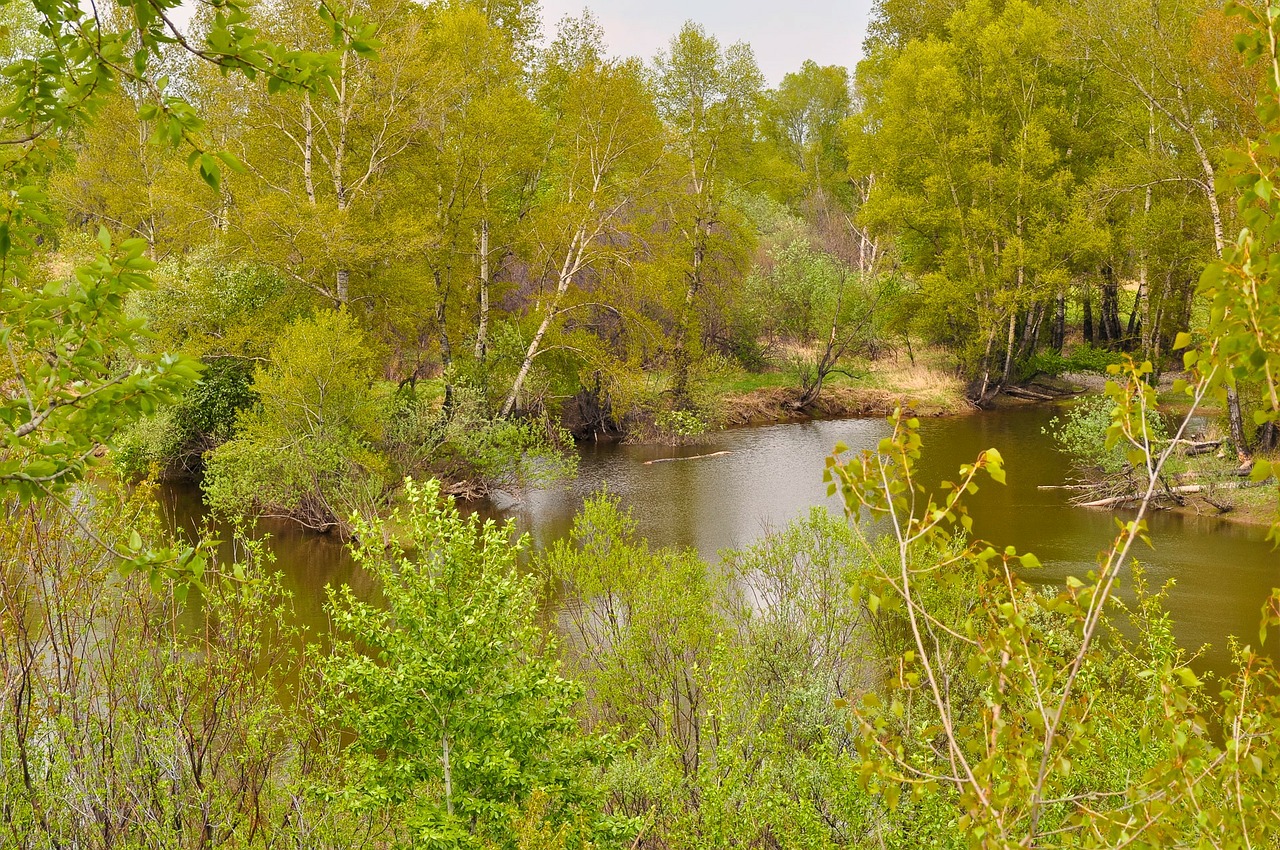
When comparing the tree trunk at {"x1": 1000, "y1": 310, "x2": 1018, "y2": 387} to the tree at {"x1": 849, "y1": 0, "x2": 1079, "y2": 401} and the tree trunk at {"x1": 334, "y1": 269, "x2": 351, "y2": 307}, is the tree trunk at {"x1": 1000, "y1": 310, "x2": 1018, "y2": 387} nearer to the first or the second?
the tree at {"x1": 849, "y1": 0, "x2": 1079, "y2": 401}

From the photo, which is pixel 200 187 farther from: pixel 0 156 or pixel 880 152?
pixel 880 152

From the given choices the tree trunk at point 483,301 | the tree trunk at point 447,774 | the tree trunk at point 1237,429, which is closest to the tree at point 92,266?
the tree trunk at point 447,774

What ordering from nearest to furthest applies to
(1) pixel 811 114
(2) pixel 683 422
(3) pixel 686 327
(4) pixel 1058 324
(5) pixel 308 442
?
(5) pixel 308 442 < (2) pixel 683 422 < (3) pixel 686 327 < (4) pixel 1058 324 < (1) pixel 811 114

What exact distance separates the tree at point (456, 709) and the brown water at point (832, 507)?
665cm

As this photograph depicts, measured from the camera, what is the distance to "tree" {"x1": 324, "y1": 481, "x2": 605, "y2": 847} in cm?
604

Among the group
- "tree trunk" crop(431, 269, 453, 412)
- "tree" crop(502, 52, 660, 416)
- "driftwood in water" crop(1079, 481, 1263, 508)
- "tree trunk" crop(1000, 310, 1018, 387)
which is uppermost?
"tree" crop(502, 52, 660, 416)

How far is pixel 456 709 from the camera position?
6176 mm

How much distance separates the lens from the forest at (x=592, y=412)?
3.26 metres

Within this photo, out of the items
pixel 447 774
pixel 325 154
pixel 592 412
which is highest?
pixel 325 154

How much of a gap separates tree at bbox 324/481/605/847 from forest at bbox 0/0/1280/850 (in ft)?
0.13

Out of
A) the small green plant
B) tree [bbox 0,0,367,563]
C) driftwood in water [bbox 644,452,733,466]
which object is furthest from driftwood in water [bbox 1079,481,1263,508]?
tree [bbox 0,0,367,563]

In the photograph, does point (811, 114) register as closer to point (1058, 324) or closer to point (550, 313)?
point (1058, 324)

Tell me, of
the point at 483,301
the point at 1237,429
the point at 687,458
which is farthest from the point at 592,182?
the point at 1237,429

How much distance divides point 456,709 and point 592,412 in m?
22.1
